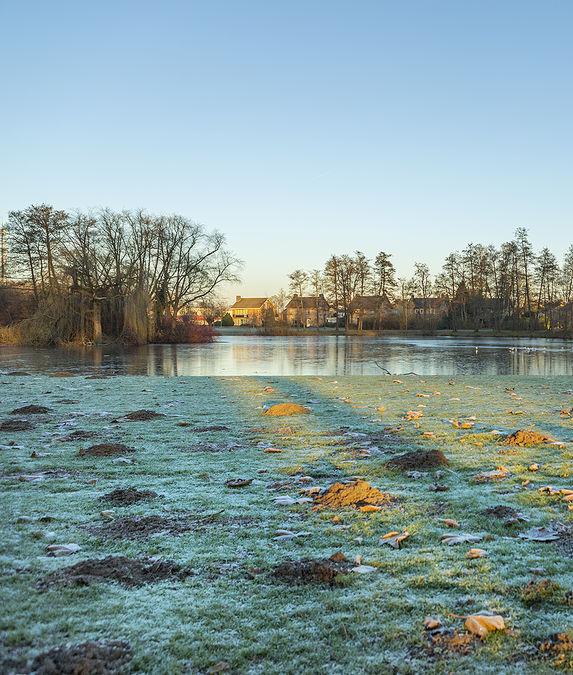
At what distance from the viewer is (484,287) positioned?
64875 millimetres

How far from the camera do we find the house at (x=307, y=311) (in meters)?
79.1

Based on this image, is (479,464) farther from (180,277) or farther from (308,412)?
(180,277)

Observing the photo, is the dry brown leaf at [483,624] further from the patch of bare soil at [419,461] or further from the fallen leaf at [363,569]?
the patch of bare soil at [419,461]

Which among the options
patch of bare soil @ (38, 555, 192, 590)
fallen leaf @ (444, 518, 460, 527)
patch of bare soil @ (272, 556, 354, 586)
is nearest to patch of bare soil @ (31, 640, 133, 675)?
patch of bare soil @ (38, 555, 192, 590)

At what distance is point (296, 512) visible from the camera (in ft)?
12.8

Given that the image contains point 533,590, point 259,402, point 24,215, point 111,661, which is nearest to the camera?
point 111,661

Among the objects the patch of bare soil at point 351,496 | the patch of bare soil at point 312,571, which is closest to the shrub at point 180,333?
the patch of bare soil at point 351,496

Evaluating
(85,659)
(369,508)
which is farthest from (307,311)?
(85,659)

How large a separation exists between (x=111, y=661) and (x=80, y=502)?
6.96 feet

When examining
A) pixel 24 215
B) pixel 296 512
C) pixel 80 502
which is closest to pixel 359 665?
pixel 296 512

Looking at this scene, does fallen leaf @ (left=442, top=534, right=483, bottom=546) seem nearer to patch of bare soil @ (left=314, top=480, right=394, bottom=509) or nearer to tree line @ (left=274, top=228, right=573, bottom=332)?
patch of bare soil @ (left=314, top=480, right=394, bottom=509)

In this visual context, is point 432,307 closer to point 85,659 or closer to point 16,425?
point 16,425

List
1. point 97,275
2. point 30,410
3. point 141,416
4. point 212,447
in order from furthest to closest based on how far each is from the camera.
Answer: point 97,275
point 30,410
point 141,416
point 212,447

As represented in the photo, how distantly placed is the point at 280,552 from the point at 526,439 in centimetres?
382
